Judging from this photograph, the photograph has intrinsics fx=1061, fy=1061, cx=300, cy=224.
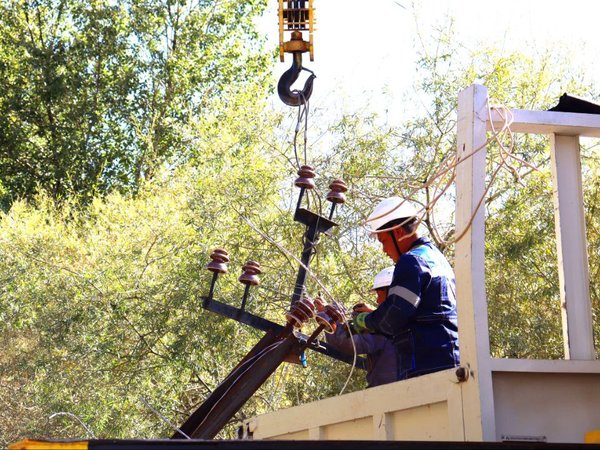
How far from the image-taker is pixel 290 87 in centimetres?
762

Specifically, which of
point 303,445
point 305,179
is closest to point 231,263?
point 305,179

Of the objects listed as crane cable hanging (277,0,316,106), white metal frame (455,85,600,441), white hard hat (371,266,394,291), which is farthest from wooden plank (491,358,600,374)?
crane cable hanging (277,0,316,106)

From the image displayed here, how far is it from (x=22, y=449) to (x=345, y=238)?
944 centimetres

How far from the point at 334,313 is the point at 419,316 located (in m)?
0.39

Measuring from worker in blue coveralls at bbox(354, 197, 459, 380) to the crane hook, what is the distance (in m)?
2.75

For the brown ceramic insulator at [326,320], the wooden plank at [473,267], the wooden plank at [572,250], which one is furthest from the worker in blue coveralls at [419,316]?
the wooden plank at [473,267]

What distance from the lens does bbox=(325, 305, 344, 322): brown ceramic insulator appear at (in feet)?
15.8

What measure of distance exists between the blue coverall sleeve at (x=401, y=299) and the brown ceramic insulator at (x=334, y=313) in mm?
126

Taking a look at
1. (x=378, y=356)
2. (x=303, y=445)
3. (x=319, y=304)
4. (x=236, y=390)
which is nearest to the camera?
(x=303, y=445)

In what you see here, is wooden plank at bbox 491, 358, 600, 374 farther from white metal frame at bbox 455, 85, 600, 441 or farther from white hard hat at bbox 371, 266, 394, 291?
white hard hat at bbox 371, 266, 394, 291

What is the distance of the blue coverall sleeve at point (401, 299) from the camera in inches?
185

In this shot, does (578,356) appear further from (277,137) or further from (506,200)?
(277,137)

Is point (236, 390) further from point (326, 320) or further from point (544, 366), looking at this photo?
point (544, 366)

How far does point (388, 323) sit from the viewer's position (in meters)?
4.70
